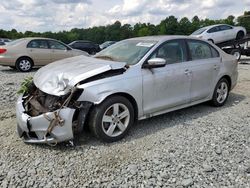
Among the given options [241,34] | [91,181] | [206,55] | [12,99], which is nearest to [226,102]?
[206,55]

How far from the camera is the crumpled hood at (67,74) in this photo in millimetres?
3881

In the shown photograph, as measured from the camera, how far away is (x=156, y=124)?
4918 mm

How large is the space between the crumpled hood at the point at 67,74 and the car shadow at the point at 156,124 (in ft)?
2.70

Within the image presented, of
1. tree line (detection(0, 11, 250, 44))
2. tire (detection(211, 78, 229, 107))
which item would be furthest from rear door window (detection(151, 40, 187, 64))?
tree line (detection(0, 11, 250, 44))

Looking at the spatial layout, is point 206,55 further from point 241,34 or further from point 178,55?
point 241,34

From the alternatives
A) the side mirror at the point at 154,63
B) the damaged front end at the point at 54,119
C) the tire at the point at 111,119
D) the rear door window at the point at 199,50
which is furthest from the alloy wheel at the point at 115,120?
the rear door window at the point at 199,50

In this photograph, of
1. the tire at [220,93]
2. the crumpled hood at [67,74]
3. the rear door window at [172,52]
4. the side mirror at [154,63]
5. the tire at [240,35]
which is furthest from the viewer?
the tire at [240,35]

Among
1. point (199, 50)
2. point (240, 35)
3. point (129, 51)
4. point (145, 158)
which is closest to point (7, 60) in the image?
point (129, 51)

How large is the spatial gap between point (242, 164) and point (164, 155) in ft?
3.23

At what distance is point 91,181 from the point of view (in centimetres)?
319

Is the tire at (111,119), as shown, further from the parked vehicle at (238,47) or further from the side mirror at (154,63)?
the parked vehicle at (238,47)

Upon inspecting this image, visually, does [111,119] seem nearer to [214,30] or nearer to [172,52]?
[172,52]

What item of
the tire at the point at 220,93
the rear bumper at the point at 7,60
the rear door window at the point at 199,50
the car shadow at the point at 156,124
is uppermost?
the rear door window at the point at 199,50

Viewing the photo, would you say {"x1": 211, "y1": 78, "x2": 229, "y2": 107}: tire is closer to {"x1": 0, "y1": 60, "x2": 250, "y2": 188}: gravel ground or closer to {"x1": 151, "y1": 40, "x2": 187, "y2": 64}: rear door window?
{"x1": 0, "y1": 60, "x2": 250, "y2": 188}: gravel ground
